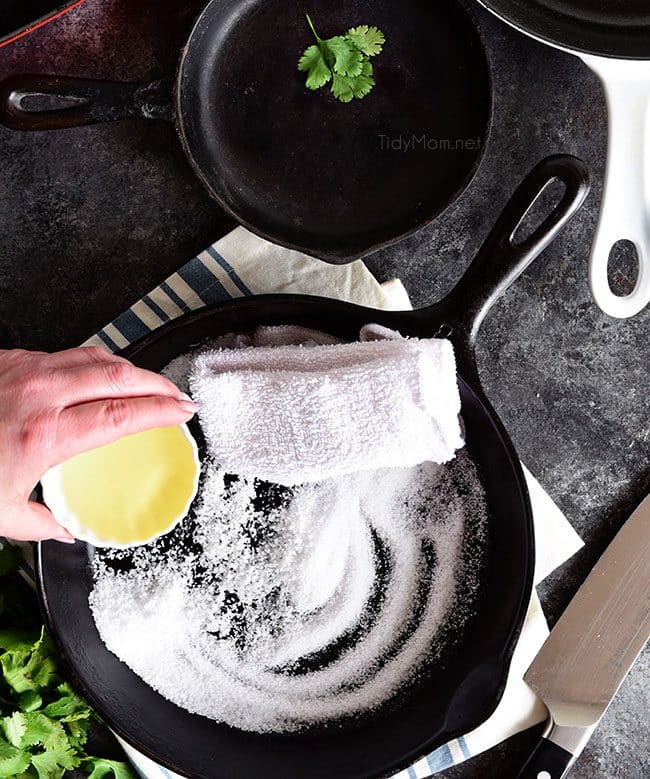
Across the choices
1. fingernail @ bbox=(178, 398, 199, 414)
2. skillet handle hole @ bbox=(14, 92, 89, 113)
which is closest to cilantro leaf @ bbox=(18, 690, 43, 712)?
fingernail @ bbox=(178, 398, 199, 414)

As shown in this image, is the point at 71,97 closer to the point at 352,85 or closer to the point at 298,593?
the point at 352,85

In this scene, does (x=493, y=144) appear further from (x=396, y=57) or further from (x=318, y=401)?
(x=318, y=401)

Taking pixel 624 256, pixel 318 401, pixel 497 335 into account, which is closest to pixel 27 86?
pixel 318 401

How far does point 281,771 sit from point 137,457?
1.11 feet

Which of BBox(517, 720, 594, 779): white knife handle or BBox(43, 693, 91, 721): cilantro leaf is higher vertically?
BBox(517, 720, 594, 779): white knife handle

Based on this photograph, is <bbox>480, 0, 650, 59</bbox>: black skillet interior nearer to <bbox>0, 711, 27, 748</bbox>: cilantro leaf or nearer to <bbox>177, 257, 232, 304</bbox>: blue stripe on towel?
<bbox>177, 257, 232, 304</bbox>: blue stripe on towel

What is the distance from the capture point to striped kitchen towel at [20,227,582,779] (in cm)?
89

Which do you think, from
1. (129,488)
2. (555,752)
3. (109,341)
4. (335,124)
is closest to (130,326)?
(109,341)

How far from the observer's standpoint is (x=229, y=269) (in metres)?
0.89

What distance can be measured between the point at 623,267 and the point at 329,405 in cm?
38

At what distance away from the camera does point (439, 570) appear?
34.4 inches

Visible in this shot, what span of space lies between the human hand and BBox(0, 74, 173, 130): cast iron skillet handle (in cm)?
26

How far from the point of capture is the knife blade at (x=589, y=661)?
89cm

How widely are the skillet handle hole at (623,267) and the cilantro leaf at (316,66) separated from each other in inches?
14.0
